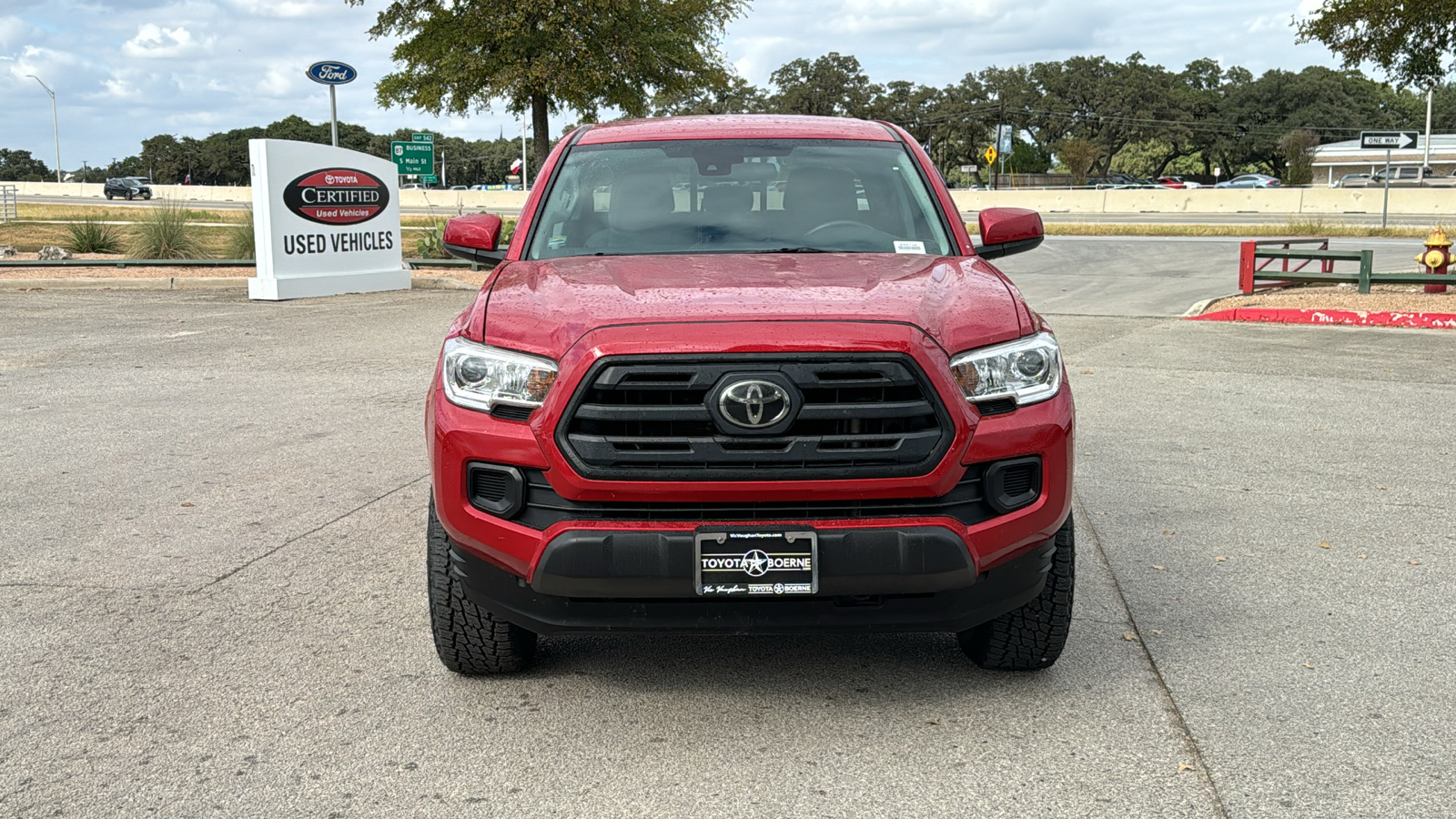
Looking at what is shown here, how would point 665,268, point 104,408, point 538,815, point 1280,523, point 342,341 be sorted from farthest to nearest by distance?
point 342,341 < point 104,408 < point 1280,523 < point 665,268 < point 538,815

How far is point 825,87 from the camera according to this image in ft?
352

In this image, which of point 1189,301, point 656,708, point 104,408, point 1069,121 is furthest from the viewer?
point 1069,121

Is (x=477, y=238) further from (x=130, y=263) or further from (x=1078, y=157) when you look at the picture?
(x=1078, y=157)

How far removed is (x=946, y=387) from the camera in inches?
137

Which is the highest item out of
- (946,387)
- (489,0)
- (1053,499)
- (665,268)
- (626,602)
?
(489,0)

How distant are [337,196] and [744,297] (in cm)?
1555

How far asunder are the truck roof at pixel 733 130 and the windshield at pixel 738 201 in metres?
0.04

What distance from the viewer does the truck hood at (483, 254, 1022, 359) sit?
3557 mm

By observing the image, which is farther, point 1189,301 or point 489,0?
point 489,0

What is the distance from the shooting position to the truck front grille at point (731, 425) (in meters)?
3.40

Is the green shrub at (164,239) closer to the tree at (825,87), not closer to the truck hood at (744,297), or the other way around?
the truck hood at (744,297)

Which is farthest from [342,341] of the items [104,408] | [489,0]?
[489,0]

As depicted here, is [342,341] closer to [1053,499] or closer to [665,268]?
[665,268]

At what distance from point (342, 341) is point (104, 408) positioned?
4035mm
